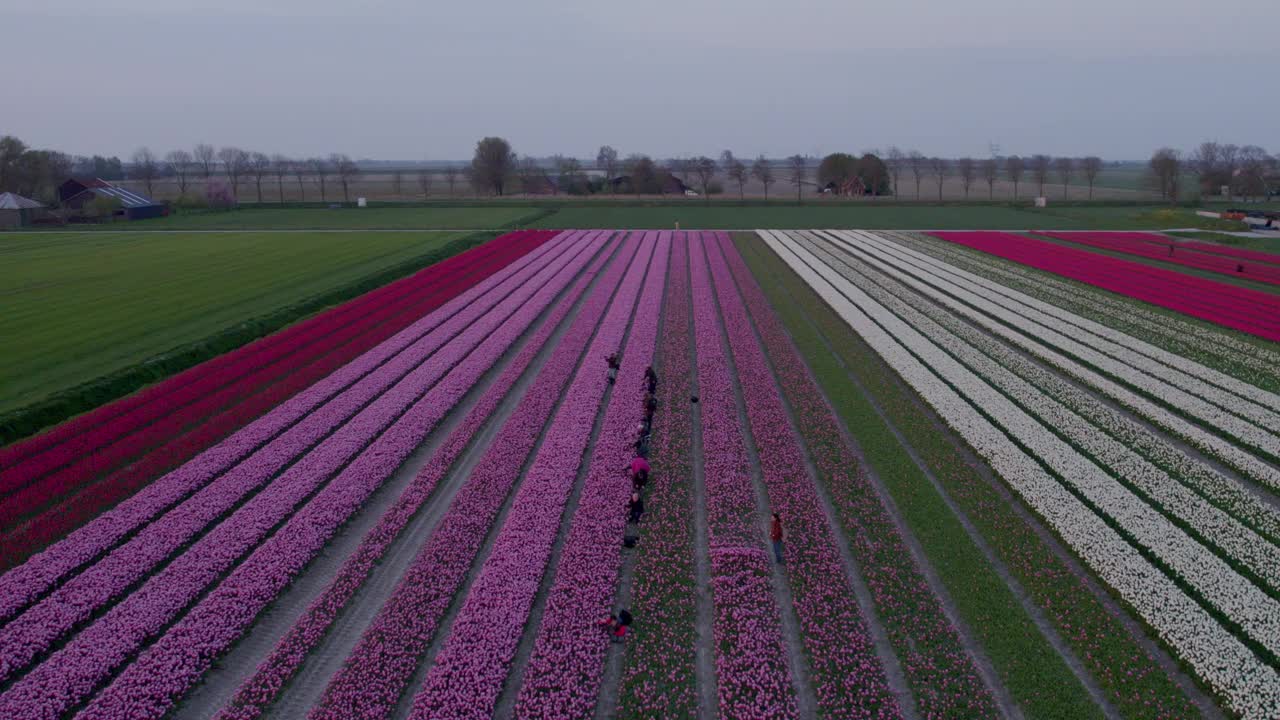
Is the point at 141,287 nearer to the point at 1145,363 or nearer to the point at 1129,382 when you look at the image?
the point at 1129,382

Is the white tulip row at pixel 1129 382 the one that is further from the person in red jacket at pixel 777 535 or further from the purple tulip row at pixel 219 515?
the purple tulip row at pixel 219 515

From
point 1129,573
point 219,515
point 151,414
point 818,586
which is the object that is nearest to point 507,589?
point 818,586

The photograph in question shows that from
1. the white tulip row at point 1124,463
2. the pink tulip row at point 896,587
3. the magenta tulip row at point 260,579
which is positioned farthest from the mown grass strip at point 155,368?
the white tulip row at point 1124,463

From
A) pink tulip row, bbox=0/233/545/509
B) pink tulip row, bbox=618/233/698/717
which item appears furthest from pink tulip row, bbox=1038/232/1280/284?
pink tulip row, bbox=0/233/545/509

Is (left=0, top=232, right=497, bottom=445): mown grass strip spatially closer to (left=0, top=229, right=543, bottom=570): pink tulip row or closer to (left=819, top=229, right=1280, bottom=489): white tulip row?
(left=0, top=229, right=543, bottom=570): pink tulip row

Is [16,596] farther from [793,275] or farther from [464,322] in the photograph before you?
[793,275]
